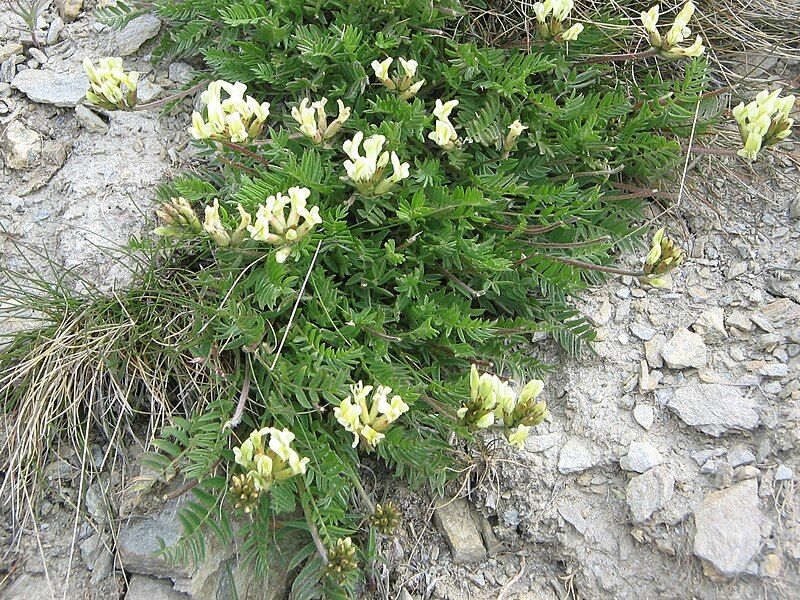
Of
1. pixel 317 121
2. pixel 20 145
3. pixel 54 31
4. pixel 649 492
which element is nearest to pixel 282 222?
pixel 317 121

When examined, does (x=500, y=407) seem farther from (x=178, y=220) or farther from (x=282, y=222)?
(x=178, y=220)

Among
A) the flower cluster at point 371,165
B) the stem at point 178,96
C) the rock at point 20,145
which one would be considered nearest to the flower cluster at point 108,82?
the stem at point 178,96

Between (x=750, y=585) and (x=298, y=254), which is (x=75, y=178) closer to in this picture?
(x=298, y=254)

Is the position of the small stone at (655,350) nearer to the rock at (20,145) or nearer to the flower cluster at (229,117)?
the flower cluster at (229,117)

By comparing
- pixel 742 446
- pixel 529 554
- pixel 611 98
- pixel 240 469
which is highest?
pixel 611 98

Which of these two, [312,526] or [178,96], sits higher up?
[178,96]

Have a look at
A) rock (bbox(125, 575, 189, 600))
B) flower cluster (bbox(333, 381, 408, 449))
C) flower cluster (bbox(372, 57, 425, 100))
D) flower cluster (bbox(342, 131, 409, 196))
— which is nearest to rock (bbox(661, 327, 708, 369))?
flower cluster (bbox(333, 381, 408, 449))

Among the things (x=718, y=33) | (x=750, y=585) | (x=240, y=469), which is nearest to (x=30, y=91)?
(x=240, y=469)

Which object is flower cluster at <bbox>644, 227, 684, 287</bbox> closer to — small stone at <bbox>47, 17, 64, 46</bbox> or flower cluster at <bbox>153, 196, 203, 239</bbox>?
flower cluster at <bbox>153, 196, 203, 239</bbox>
